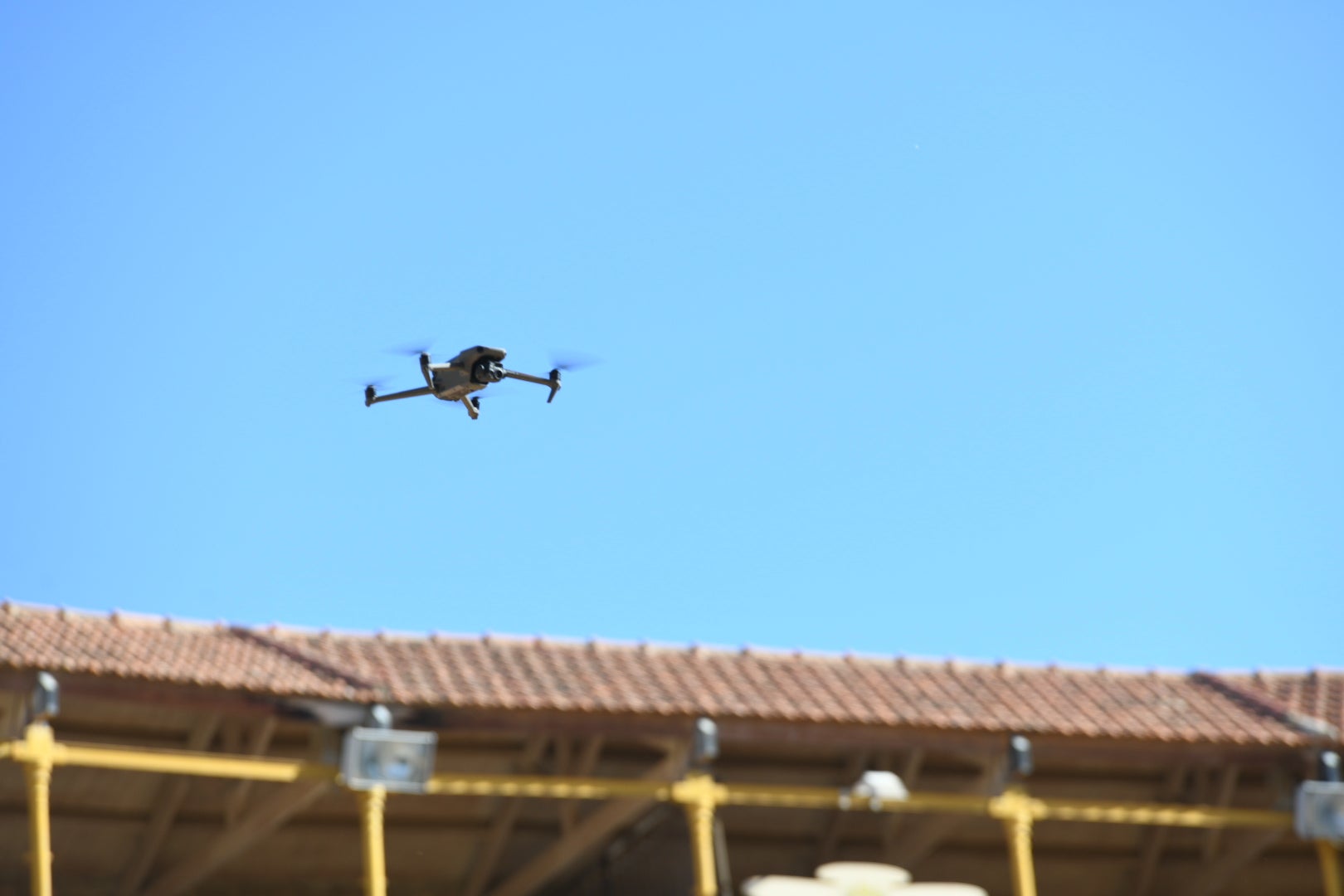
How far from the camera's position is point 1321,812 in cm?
2073

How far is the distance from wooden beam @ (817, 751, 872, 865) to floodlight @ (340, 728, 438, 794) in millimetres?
4549

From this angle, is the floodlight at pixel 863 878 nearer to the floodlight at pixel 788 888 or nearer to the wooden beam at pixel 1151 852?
the floodlight at pixel 788 888

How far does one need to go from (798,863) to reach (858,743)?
2.30 metres

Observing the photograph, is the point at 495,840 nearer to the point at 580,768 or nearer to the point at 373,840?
the point at 580,768

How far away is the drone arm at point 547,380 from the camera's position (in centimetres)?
2372

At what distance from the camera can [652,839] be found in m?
21.9

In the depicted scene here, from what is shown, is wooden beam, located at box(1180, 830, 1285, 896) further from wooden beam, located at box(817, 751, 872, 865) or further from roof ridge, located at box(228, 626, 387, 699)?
roof ridge, located at box(228, 626, 387, 699)

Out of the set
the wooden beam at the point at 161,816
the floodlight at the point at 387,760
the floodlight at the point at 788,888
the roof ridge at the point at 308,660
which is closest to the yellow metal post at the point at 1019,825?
the floodlight at the point at 788,888

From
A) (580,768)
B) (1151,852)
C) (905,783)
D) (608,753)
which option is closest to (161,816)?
(580,768)

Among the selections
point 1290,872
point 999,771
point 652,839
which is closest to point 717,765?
point 652,839

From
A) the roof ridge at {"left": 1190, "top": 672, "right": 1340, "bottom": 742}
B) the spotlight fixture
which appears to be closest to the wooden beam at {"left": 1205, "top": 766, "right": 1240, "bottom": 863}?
the roof ridge at {"left": 1190, "top": 672, "right": 1340, "bottom": 742}

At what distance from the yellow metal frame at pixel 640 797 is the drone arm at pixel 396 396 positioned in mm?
4542

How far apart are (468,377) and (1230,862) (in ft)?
28.6

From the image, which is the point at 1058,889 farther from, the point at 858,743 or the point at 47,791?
the point at 47,791
